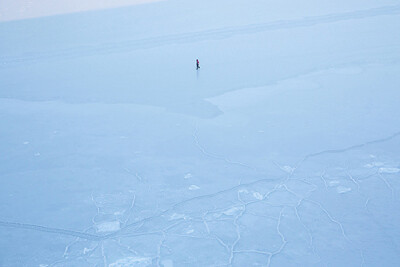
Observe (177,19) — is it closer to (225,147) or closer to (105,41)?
(105,41)

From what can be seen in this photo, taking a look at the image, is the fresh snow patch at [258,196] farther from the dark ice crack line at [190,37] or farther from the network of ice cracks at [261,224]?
the dark ice crack line at [190,37]

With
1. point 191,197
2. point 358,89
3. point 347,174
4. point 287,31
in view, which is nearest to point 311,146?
point 347,174

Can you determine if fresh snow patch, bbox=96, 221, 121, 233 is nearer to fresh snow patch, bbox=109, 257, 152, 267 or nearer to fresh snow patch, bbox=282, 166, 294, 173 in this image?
fresh snow patch, bbox=109, 257, 152, 267

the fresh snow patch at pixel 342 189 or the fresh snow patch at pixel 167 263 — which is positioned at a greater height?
the fresh snow patch at pixel 342 189

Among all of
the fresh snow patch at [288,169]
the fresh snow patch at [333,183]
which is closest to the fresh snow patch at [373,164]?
the fresh snow patch at [333,183]

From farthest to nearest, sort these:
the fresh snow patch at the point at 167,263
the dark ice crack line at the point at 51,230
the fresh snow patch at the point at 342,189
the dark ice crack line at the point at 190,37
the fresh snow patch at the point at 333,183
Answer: the dark ice crack line at the point at 190,37, the fresh snow patch at the point at 333,183, the fresh snow patch at the point at 342,189, the dark ice crack line at the point at 51,230, the fresh snow patch at the point at 167,263

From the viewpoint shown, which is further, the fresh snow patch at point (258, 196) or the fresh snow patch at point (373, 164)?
the fresh snow patch at point (373, 164)

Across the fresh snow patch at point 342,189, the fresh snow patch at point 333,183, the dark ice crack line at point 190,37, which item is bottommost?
the fresh snow patch at point 342,189
